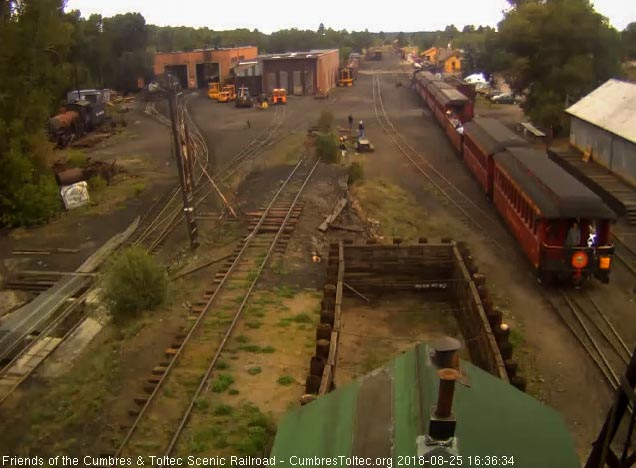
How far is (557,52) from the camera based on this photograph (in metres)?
38.1

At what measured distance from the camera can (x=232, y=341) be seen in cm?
1265

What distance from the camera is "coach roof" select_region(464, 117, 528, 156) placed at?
74.1 ft

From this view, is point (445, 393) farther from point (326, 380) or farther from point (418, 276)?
point (418, 276)

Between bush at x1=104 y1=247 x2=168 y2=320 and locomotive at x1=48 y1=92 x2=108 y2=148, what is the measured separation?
24941 millimetres

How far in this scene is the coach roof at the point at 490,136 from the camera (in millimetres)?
22578

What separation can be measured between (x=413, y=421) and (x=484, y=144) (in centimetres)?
2070

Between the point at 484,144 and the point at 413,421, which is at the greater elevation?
the point at 484,144

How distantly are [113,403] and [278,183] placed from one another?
51.7 ft

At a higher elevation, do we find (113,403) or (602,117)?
(602,117)

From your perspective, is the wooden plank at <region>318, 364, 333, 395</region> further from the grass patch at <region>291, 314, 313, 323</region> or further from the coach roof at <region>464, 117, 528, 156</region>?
the coach roof at <region>464, 117, 528, 156</region>

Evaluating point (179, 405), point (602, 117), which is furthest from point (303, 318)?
point (602, 117)

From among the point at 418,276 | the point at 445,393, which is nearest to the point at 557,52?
the point at 418,276

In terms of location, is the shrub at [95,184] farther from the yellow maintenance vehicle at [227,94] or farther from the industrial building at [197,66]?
the industrial building at [197,66]

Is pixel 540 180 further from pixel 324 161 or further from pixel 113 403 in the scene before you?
pixel 324 161
